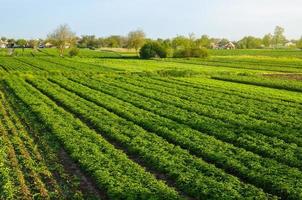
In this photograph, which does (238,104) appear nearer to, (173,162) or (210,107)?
(210,107)

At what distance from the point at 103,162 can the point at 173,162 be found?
9.06 ft

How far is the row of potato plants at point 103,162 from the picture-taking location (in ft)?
49.4

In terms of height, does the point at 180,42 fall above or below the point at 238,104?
below

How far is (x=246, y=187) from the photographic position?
15609mm

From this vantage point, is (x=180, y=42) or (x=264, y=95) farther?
(x=180, y=42)

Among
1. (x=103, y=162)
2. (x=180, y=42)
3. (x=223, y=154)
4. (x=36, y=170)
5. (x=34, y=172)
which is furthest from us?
(x=180, y=42)

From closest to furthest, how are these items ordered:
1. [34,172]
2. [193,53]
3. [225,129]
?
[34,172], [225,129], [193,53]

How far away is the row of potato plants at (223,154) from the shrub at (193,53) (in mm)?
91229

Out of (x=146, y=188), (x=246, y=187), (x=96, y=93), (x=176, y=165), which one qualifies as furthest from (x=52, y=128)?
(x=96, y=93)

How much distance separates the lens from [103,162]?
1827 cm

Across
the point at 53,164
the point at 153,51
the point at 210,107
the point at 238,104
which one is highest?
the point at 53,164

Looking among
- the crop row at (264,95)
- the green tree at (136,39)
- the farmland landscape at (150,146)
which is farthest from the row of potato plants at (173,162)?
the green tree at (136,39)

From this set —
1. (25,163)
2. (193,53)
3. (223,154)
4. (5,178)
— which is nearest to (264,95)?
(223,154)

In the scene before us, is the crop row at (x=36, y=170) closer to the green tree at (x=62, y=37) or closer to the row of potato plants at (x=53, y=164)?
the row of potato plants at (x=53, y=164)
